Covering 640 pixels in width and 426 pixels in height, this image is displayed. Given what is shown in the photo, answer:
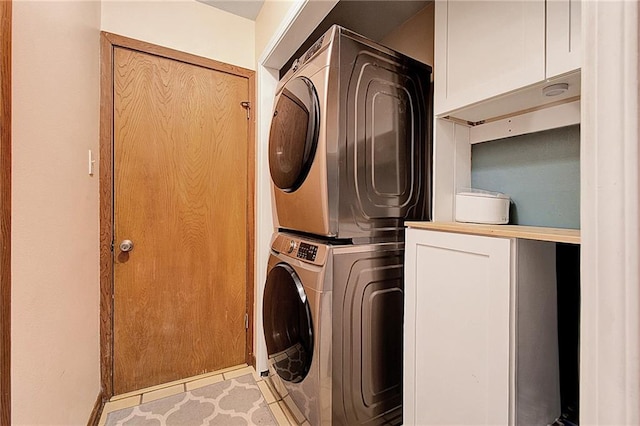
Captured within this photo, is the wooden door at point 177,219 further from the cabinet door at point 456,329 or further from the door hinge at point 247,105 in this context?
the cabinet door at point 456,329

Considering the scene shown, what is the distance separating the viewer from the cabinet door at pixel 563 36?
84 cm

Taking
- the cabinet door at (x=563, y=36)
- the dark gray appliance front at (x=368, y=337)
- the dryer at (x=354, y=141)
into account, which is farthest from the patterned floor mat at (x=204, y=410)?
the cabinet door at (x=563, y=36)

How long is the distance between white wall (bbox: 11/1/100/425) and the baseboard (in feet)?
0.19

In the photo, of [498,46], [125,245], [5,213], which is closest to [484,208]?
[498,46]

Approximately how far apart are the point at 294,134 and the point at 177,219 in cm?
101

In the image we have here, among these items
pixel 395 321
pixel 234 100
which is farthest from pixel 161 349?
pixel 234 100

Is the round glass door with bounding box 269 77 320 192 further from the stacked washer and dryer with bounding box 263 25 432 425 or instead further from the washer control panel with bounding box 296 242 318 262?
the washer control panel with bounding box 296 242 318 262

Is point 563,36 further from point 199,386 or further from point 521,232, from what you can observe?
point 199,386

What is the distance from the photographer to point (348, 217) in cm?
129

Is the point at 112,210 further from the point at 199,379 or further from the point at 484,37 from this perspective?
the point at 484,37

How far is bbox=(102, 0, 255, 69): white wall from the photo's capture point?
1742mm

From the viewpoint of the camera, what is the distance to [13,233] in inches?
32.4

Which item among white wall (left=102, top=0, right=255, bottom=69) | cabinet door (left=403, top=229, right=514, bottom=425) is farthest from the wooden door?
cabinet door (left=403, top=229, right=514, bottom=425)

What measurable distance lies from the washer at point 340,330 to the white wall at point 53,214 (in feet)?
2.93
